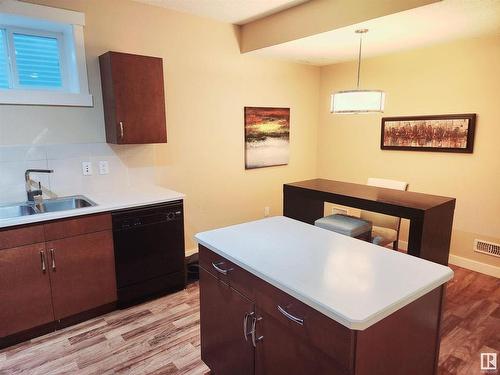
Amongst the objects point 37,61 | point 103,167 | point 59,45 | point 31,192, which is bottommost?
point 31,192

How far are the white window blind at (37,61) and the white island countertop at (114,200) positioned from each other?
979 millimetres

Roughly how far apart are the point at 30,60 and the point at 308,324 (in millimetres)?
2966

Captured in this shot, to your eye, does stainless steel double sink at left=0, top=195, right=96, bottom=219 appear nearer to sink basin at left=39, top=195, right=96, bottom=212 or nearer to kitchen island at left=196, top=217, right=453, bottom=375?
sink basin at left=39, top=195, right=96, bottom=212

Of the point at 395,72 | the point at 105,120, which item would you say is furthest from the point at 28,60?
the point at 395,72

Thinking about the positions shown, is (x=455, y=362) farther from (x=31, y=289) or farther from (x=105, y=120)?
(x=105, y=120)

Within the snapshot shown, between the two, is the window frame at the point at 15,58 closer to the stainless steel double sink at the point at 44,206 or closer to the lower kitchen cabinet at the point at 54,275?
the stainless steel double sink at the point at 44,206

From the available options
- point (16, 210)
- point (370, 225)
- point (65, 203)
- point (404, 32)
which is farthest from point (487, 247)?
point (16, 210)

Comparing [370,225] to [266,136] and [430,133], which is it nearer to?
[430,133]

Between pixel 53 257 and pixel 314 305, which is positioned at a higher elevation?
pixel 314 305

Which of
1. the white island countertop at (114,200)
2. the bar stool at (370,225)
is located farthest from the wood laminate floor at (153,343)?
the white island countertop at (114,200)

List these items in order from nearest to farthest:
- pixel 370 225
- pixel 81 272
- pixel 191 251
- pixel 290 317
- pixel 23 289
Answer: pixel 290 317, pixel 23 289, pixel 81 272, pixel 370 225, pixel 191 251

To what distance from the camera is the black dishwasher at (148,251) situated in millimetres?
2631

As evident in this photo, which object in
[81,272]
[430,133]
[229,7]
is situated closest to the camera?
[81,272]

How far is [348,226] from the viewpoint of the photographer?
9.36ft
